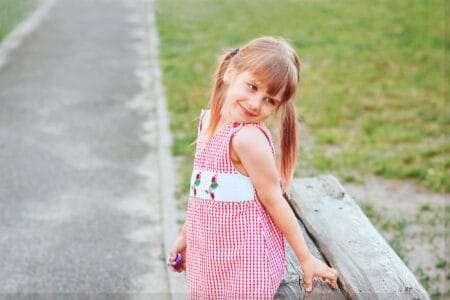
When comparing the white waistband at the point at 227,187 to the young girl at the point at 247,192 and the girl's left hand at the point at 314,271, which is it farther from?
the girl's left hand at the point at 314,271

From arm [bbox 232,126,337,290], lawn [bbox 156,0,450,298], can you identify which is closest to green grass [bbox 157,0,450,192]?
lawn [bbox 156,0,450,298]

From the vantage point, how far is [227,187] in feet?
7.93

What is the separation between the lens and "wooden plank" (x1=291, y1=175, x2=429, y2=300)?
2570mm

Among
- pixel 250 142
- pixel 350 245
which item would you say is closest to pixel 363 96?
pixel 350 245

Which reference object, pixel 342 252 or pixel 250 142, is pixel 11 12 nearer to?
pixel 342 252

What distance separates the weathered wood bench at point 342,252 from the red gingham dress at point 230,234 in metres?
0.13

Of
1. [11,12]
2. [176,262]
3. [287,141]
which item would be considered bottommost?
[11,12]

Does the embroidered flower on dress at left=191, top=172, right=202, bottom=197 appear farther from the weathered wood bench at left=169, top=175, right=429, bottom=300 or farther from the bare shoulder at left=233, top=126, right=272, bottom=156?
the weathered wood bench at left=169, top=175, right=429, bottom=300

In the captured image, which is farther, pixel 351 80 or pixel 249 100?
pixel 351 80

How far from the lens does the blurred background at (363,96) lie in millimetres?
5012

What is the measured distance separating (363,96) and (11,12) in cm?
707

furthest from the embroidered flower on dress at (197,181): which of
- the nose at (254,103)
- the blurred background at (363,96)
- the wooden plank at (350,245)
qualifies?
the blurred background at (363,96)

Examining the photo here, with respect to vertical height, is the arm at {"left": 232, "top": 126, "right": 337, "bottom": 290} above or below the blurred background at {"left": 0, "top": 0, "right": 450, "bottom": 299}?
above

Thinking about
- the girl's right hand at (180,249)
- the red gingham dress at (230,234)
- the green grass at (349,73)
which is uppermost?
the red gingham dress at (230,234)
